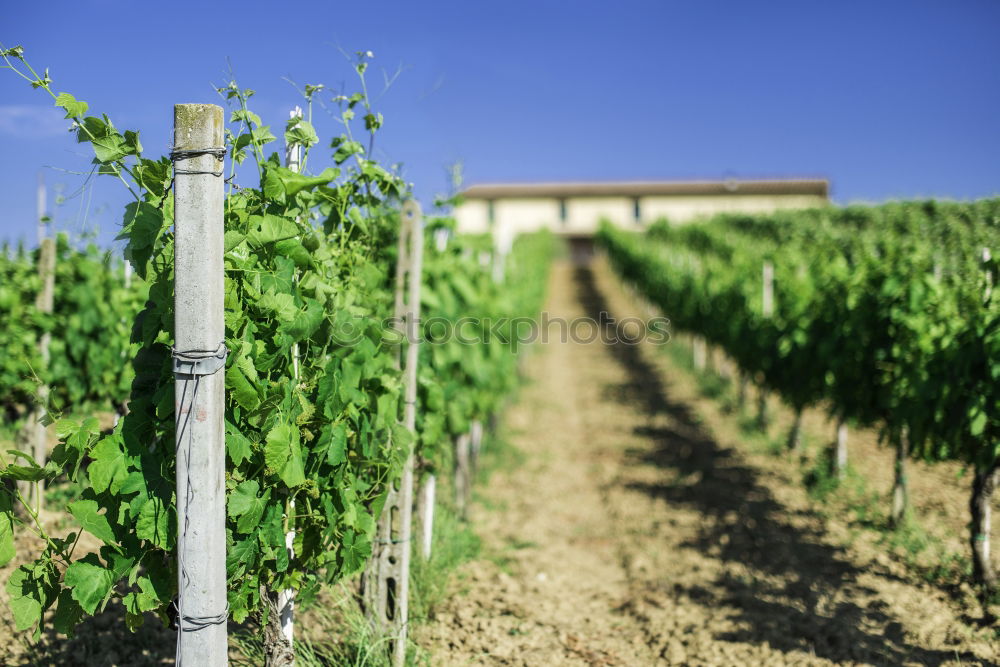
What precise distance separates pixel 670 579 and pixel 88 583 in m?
3.82

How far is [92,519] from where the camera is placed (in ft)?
7.41

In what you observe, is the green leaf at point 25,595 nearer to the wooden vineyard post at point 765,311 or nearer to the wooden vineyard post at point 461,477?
the wooden vineyard post at point 461,477

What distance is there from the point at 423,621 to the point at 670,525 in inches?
113

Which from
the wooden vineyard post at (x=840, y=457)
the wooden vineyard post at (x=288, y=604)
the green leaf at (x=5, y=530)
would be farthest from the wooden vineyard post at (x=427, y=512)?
the wooden vineyard post at (x=840, y=457)

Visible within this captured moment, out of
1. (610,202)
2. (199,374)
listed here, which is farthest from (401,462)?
(610,202)

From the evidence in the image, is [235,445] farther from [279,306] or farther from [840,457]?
[840,457]

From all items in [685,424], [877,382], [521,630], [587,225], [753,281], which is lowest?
[521,630]

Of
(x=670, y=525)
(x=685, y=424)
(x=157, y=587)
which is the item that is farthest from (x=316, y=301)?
(x=685, y=424)

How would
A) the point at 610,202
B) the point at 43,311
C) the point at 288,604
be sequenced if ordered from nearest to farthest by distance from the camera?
the point at 288,604 → the point at 43,311 → the point at 610,202

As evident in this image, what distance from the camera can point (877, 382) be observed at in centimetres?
591

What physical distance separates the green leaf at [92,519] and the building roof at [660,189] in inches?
1816

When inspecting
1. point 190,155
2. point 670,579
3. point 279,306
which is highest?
point 190,155

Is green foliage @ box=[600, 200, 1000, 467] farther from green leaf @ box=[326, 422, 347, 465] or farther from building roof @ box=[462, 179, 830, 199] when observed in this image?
building roof @ box=[462, 179, 830, 199]

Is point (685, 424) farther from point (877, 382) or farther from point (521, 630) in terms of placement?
point (521, 630)
